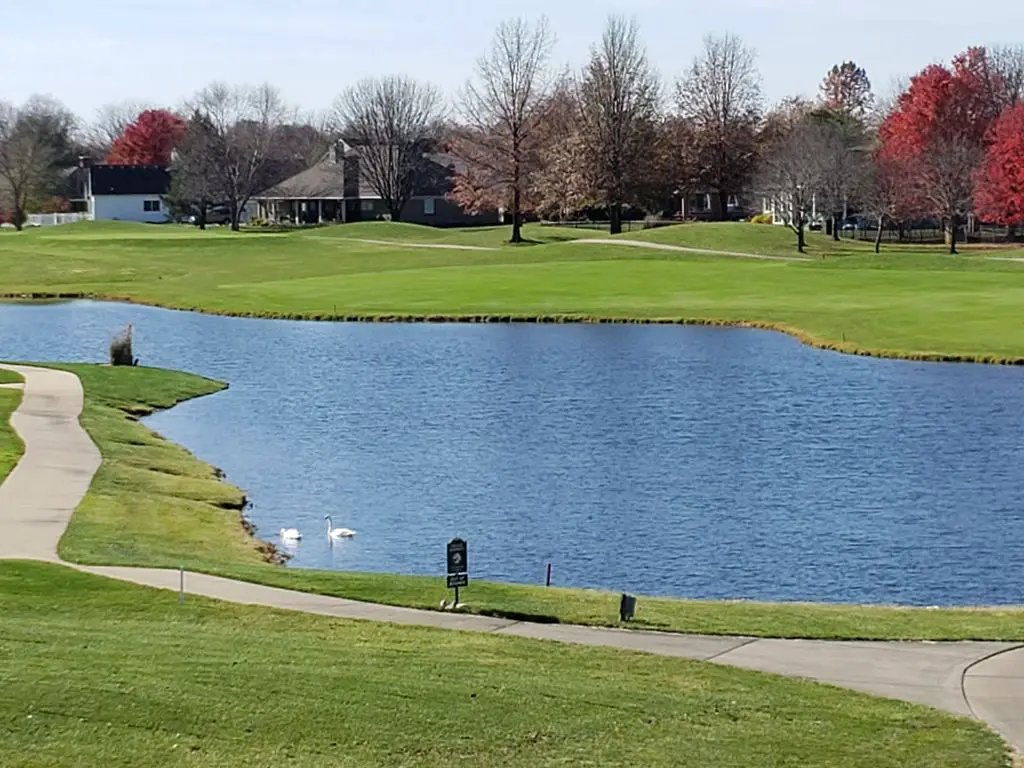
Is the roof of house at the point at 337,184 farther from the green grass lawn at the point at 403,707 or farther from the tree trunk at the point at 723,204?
the green grass lawn at the point at 403,707

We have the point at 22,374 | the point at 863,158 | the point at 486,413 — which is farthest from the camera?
the point at 863,158

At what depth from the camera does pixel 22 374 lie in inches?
A: 1969

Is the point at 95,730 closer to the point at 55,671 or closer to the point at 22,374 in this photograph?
the point at 55,671

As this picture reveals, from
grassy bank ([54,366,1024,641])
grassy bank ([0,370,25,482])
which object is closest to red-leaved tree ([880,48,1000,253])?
grassy bank ([0,370,25,482])

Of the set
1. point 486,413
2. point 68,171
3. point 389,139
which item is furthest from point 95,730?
point 68,171

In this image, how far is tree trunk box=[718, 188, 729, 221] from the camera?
408ft

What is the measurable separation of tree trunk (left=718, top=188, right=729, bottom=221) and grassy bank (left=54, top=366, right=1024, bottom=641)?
93.2 meters

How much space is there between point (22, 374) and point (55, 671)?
37.7 meters

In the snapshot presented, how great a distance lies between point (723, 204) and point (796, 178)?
2555 centimetres

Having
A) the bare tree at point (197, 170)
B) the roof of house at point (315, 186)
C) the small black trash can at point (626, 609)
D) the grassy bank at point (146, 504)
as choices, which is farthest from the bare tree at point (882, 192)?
the small black trash can at point (626, 609)

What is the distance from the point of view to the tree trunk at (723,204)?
408 ft

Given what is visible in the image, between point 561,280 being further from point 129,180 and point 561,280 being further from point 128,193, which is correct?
point 129,180

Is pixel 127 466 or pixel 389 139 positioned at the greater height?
pixel 389 139

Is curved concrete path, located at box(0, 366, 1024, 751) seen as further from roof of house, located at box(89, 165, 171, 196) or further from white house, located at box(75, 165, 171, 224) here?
white house, located at box(75, 165, 171, 224)
